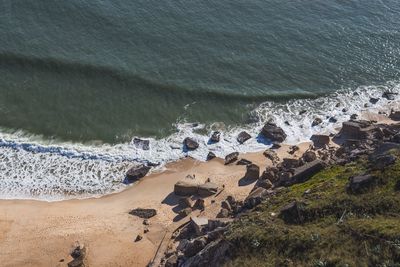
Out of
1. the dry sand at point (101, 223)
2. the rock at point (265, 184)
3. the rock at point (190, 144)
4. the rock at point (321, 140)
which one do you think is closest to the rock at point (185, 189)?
the dry sand at point (101, 223)

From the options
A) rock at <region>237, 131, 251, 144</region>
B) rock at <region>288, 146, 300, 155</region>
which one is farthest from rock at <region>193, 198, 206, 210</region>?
rock at <region>288, 146, 300, 155</region>

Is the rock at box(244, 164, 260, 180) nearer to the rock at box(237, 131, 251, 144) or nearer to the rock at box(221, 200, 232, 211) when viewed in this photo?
the rock at box(221, 200, 232, 211)

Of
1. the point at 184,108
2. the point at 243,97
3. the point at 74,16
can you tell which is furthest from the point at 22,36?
the point at 243,97

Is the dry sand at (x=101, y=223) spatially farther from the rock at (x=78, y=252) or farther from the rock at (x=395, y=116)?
the rock at (x=395, y=116)

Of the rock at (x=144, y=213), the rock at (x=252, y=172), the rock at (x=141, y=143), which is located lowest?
the rock at (x=144, y=213)

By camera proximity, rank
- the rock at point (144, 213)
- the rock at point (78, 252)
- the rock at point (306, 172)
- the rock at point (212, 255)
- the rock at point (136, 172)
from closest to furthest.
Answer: the rock at point (212, 255) → the rock at point (78, 252) → the rock at point (306, 172) → the rock at point (144, 213) → the rock at point (136, 172)

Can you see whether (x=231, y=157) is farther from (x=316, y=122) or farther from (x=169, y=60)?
(x=169, y=60)

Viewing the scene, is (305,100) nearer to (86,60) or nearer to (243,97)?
(243,97)
